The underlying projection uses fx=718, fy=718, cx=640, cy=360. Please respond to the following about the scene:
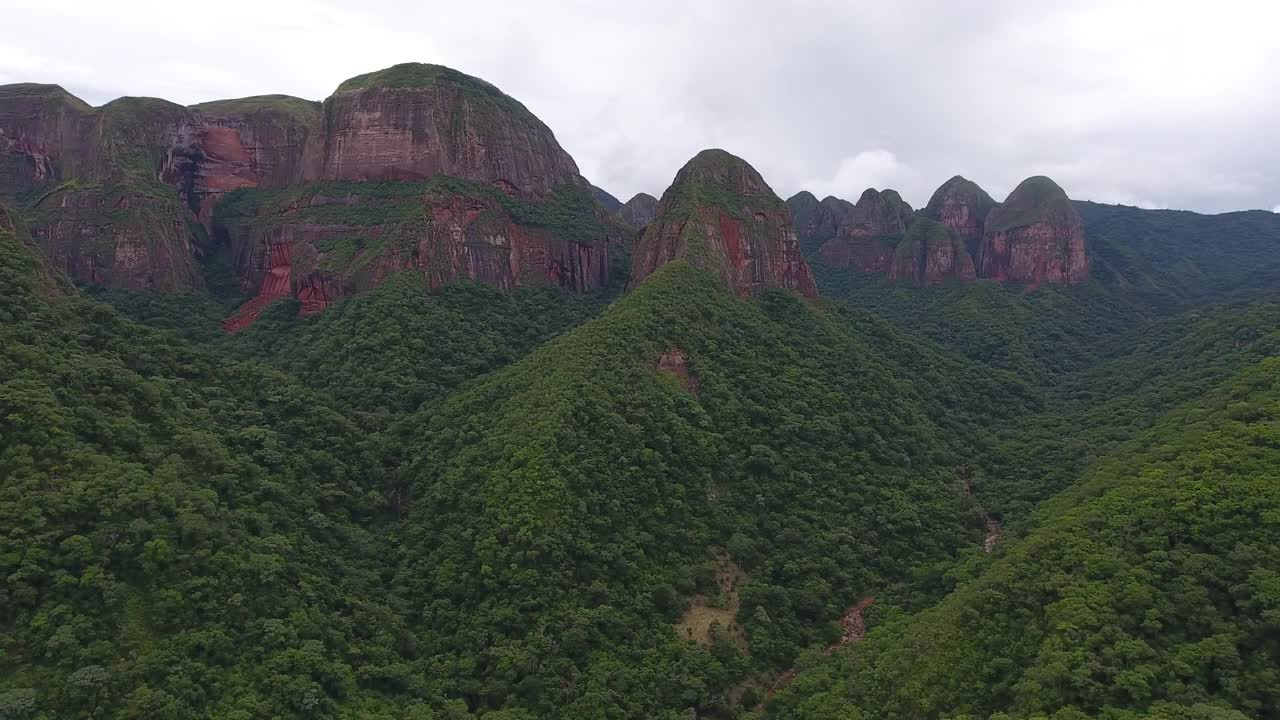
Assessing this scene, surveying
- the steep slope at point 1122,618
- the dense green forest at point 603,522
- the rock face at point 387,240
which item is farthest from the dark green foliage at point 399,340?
the steep slope at point 1122,618

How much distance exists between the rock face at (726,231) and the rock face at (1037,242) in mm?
45721

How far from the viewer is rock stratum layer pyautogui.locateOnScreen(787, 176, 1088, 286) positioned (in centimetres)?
9794

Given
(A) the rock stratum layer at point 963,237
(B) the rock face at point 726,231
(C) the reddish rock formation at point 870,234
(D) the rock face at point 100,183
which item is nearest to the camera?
(B) the rock face at point 726,231

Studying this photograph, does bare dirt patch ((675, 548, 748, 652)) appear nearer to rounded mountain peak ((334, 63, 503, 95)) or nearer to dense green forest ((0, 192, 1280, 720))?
dense green forest ((0, 192, 1280, 720))

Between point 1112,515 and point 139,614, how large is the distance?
37.6m

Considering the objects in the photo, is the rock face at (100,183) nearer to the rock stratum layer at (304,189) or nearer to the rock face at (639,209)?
the rock stratum layer at (304,189)

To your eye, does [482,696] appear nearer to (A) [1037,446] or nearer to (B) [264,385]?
(B) [264,385]

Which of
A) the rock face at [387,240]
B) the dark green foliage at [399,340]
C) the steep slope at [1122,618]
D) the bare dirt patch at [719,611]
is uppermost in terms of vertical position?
the rock face at [387,240]

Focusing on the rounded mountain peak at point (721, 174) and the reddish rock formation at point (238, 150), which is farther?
the reddish rock formation at point (238, 150)

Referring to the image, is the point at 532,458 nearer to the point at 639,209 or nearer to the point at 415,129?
the point at 415,129

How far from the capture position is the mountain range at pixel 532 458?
25.4 metres

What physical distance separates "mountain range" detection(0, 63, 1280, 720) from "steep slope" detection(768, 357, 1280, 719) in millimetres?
144

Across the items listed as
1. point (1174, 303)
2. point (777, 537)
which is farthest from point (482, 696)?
point (1174, 303)

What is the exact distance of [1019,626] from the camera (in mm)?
26703
